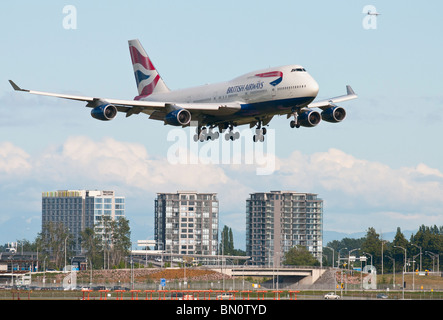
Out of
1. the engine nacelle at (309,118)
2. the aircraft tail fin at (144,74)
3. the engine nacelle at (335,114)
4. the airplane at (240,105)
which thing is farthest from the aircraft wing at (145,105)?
the aircraft tail fin at (144,74)

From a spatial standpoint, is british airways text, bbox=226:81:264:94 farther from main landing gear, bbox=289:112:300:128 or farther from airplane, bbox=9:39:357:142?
main landing gear, bbox=289:112:300:128

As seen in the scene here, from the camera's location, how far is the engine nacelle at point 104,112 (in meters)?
90.5

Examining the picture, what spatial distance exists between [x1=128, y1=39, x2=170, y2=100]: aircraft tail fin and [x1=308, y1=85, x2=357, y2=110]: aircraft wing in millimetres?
25790

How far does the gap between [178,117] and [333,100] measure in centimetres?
2455

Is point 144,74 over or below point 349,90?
over

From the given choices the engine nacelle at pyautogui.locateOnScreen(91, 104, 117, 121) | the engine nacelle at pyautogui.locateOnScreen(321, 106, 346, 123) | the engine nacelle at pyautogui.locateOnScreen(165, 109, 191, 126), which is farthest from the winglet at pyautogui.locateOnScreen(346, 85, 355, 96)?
the engine nacelle at pyautogui.locateOnScreen(91, 104, 117, 121)

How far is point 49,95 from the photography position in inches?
3607

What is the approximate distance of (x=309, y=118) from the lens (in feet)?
317

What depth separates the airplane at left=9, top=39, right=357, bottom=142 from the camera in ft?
295

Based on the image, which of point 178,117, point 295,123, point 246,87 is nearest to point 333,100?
point 295,123

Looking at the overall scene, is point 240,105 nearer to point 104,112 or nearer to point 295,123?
point 295,123

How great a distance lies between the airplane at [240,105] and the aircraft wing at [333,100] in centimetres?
12
